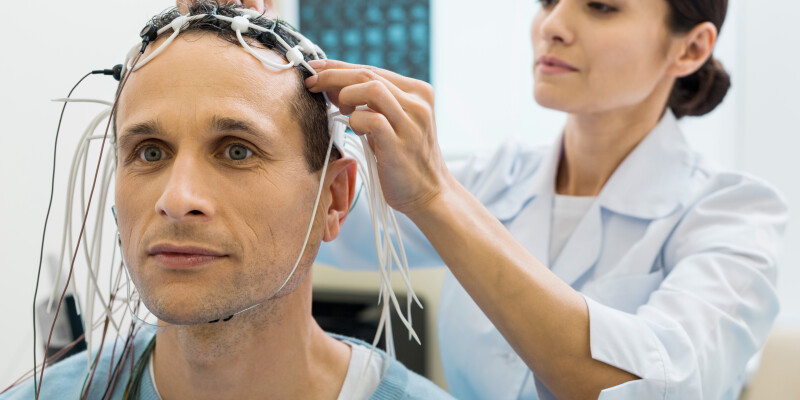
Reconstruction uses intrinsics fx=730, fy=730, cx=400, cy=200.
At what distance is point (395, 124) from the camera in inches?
42.4

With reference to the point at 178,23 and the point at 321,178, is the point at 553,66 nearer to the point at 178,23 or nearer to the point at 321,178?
the point at 321,178

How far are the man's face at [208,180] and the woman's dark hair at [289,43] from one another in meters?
0.02

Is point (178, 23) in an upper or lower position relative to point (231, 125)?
upper

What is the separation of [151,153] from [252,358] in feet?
1.22

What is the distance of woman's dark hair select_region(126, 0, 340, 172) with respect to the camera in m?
1.16

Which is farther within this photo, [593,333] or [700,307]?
[700,307]

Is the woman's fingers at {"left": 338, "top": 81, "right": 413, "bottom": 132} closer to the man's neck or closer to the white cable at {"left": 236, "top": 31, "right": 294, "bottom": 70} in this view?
the white cable at {"left": 236, "top": 31, "right": 294, "bottom": 70}

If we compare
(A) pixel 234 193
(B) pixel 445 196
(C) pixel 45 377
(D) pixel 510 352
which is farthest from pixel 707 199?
(C) pixel 45 377

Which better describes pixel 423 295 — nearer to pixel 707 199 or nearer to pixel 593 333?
pixel 707 199

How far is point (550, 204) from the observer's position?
179cm

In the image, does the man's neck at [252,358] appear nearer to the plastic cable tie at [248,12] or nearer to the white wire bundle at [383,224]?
the white wire bundle at [383,224]

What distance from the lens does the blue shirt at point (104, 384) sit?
50.9 inches

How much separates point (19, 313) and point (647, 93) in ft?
5.00

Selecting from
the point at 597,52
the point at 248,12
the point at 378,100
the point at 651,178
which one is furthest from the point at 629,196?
the point at 248,12
